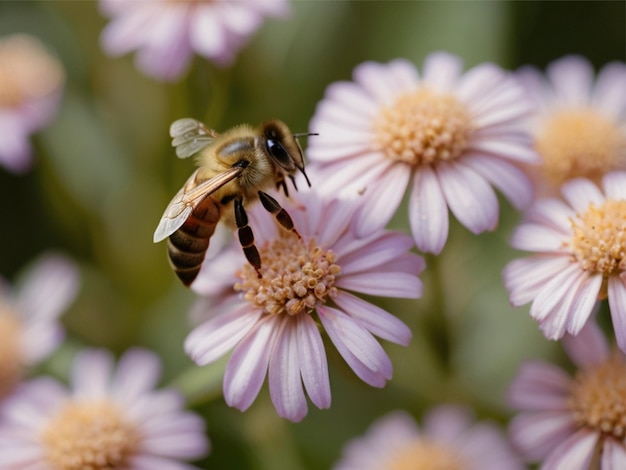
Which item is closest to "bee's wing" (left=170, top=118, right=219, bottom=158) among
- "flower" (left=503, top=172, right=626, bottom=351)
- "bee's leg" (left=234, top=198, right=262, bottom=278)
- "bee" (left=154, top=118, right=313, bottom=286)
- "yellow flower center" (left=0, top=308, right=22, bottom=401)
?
Result: "bee" (left=154, top=118, right=313, bottom=286)

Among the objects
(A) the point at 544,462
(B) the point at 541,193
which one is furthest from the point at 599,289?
(B) the point at 541,193

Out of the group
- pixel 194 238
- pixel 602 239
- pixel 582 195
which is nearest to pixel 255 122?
pixel 194 238

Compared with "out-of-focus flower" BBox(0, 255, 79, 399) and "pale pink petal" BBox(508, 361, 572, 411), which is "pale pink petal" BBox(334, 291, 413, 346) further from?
"out-of-focus flower" BBox(0, 255, 79, 399)

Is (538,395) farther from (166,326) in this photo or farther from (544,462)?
(166,326)

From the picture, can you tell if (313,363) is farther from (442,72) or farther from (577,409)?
(442,72)

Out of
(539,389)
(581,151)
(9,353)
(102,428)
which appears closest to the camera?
(539,389)
